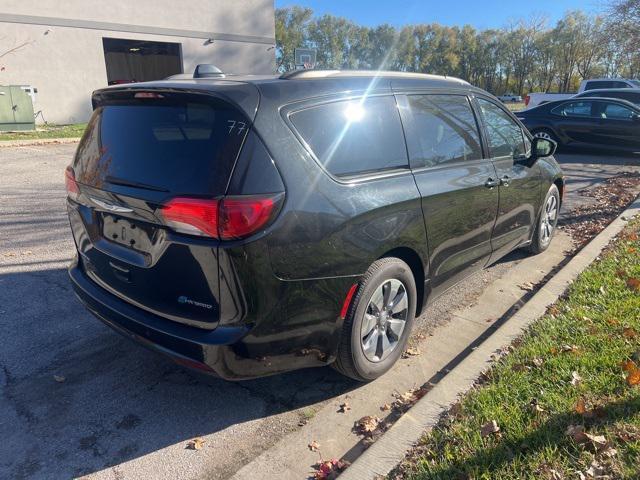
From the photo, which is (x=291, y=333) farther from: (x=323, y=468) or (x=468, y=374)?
(x=468, y=374)

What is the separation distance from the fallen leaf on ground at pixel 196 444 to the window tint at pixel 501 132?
123 inches

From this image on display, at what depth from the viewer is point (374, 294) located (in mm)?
2965

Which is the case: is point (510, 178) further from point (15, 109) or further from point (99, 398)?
point (15, 109)

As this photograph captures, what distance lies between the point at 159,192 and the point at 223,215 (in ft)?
1.31

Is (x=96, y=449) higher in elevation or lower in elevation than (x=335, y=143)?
lower

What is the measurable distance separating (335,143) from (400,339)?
4.56 ft

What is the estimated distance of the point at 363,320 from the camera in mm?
2945

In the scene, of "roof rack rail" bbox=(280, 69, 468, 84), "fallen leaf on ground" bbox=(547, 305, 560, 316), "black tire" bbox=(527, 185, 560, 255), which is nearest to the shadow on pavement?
"fallen leaf on ground" bbox=(547, 305, 560, 316)

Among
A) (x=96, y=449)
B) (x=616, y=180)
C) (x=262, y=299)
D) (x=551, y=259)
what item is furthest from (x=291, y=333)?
(x=616, y=180)

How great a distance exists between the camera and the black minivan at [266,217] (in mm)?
2385

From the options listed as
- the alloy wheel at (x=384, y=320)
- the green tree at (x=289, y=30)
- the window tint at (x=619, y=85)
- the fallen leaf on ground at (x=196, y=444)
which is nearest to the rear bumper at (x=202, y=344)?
the alloy wheel at (x=384, y=320)

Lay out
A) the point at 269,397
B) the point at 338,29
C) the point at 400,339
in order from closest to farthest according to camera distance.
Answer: the point at 269,397 < the point at 400,339 < the point at 338,29

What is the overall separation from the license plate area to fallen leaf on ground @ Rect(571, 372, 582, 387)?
8.25 ft

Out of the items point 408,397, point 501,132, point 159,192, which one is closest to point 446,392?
point 408,397
